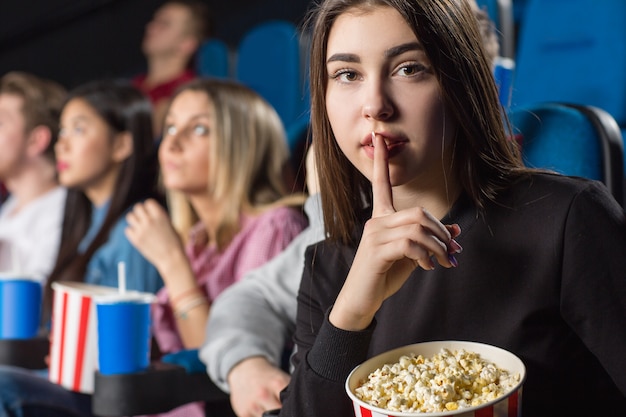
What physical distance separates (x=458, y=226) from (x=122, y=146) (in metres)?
1.07

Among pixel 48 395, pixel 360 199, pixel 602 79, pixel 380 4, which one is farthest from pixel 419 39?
pixel 602 79

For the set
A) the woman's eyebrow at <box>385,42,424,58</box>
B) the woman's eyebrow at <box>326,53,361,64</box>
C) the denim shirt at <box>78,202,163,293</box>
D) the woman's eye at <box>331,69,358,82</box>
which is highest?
the woman's eyebrow at <box>385,42,424,58</box>

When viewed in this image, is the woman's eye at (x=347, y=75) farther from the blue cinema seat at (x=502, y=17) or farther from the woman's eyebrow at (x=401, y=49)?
the blue cinema seat at (x=502, y=17)

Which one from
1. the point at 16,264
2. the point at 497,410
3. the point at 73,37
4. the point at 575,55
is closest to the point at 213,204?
the point at 16,264

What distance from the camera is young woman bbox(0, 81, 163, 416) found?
60.1 inches

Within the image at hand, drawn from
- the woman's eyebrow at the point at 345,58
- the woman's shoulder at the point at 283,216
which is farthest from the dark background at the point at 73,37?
the woman's eyebrow at the point at 345,58

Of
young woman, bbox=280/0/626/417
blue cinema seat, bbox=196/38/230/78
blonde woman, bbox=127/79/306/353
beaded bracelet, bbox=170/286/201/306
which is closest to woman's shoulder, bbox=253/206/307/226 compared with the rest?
blonde woman, bbox=127/79/306/353

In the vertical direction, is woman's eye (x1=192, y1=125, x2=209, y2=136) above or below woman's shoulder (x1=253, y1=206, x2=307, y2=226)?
above

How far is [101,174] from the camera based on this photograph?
5.43 feet

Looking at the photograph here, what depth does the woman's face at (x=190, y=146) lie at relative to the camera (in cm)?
136

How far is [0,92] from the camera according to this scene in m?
1.95

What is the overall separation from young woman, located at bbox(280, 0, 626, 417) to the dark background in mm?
2646

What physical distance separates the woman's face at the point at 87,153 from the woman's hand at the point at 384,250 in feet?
3.41

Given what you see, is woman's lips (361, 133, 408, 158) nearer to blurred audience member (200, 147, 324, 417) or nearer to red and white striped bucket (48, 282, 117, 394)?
blurred audience member (200, 147, 324, 417)
